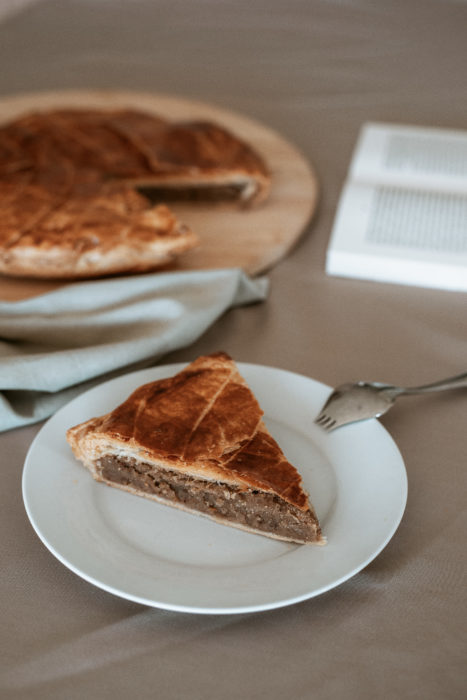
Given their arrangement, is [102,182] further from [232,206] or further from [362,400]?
[362,400]

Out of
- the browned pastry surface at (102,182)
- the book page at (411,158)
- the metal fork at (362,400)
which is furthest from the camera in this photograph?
the book page at (411,158)

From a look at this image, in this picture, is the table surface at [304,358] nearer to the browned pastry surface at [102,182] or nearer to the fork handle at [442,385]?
the fork handle at [442,385]

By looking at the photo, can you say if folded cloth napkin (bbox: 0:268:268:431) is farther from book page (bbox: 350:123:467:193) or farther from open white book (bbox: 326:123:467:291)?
book page (bbox: 350:123:467:193)

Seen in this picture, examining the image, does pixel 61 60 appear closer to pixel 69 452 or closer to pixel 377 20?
pixel 377 20

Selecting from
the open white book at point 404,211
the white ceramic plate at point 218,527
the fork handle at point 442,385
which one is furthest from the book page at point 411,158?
the white ceramic plate at point 218,527

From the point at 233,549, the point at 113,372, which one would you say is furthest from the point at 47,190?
the point at 233,549

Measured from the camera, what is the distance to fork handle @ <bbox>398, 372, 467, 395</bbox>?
54.5 inches

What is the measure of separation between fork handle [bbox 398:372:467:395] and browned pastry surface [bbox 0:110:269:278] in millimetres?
655

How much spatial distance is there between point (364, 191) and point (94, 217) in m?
0.77

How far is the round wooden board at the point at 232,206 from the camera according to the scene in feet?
6.07

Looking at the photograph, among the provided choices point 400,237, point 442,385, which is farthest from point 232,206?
point 442,385

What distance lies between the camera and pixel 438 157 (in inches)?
89.5

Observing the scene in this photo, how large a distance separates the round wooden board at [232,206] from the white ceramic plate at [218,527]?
1.94 ft

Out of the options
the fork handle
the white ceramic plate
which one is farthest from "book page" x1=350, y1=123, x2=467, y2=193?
the white ceramic plate
